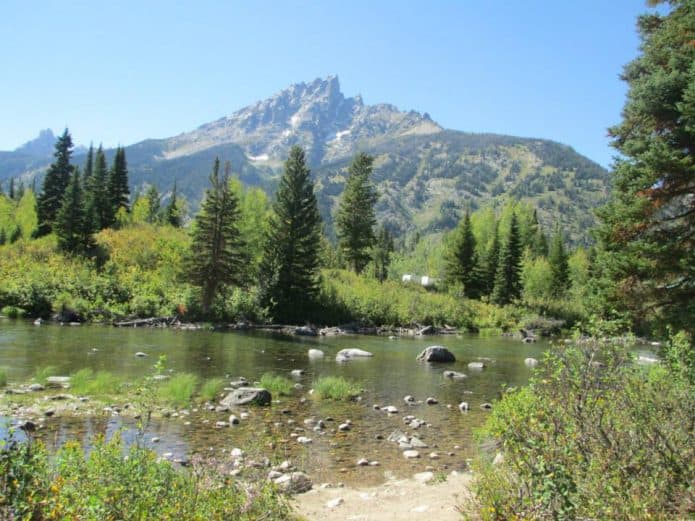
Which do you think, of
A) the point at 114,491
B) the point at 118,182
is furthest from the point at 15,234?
the point at 114,491

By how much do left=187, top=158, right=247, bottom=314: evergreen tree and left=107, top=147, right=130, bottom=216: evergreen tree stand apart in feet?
106

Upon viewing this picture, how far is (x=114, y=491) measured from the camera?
4.48 meters

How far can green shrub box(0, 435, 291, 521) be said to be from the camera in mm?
4262

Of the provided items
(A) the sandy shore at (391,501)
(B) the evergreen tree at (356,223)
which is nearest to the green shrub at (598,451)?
(A) the sandy shore at (391,501)

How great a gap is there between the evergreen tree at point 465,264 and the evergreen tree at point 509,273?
3.77 m

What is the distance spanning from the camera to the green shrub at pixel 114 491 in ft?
14.0

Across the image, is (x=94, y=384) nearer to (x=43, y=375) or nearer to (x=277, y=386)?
(x=43, y=375)

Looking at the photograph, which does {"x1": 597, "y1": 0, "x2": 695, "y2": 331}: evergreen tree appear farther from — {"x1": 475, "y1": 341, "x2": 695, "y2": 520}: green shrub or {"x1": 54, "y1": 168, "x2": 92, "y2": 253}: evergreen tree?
{"x1": 54, "y1": 168, "x2": 92, "y2": 253}: evergreen tree

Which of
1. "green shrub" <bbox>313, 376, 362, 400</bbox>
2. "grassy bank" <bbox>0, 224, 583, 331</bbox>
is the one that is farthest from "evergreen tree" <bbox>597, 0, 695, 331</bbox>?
"grassy bank" <bbox>0, 224, 583, 331</bbox>

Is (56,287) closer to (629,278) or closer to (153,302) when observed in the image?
(153,302)

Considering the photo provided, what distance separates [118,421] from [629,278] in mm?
15004

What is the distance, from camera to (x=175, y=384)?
14.8 m

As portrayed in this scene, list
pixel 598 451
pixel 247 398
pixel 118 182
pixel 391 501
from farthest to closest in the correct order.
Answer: pixel 118 182 → pixel 247 398 → pixel 391 501 → pixel 598 451

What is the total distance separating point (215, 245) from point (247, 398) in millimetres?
30279
